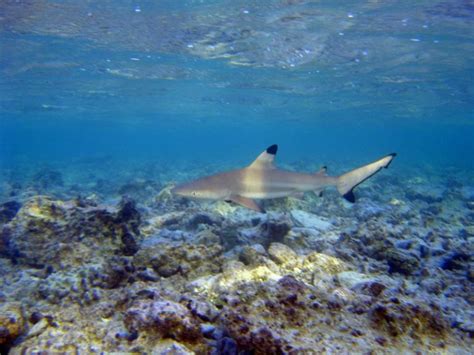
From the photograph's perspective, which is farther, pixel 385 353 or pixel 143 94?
pixel 143 94

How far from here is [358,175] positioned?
6891mm

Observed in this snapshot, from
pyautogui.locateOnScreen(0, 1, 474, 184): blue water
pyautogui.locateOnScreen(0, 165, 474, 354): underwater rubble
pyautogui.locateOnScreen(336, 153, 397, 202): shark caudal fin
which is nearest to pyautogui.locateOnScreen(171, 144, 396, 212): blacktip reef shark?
pyautogui.locateOnScreen(336, 153, 397, 202): shark caudal fin

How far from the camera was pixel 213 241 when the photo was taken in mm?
6156

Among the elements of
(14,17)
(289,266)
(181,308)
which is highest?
(14,17)

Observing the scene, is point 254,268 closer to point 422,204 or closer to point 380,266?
point 380,266

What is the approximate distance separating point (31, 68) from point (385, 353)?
1104 inches

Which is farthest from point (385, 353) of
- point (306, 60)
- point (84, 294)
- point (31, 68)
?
point (31, 68)

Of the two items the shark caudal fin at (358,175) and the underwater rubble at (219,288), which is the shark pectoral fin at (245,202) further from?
the shark caudal fin at (358,175)

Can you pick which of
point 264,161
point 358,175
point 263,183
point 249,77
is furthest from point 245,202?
point 249,77

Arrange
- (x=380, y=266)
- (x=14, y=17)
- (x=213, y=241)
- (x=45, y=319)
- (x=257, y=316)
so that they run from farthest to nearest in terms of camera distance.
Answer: (x=14, y=17), (x=213, y=241), (x=380, y=266), (x=45, y=319), (x=257, y=316)

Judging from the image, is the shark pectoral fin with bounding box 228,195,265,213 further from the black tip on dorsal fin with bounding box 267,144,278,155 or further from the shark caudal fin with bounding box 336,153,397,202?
the shark caudal fin with bounding box 336,153,397,202

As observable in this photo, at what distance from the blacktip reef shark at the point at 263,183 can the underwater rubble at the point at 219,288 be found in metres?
0.75

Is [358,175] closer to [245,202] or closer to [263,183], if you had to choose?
[263,183]

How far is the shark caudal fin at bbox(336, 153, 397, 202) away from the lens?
247 inches
